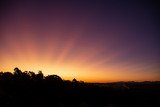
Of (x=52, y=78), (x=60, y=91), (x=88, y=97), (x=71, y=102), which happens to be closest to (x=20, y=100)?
(x=71, y=102)

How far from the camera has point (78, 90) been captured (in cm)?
7525

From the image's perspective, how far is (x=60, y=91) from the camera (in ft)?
225

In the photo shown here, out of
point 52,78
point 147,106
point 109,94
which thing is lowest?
point 147,106

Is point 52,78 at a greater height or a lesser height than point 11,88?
greater

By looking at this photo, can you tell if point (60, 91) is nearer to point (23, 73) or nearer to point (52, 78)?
point (52, 78)

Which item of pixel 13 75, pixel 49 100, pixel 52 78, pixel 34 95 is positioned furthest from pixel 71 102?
pixel 13 75

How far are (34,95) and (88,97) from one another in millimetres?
18409

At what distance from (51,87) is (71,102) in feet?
42.4

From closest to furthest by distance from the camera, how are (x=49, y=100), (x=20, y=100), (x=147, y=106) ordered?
(x=20, y=100), (x=49, y=100), (x=147, y=106)

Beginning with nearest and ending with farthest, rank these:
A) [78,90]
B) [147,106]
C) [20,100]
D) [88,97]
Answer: [20,100] < [147,106] < [88,97] < [78,90]

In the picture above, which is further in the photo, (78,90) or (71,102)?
(78,90)

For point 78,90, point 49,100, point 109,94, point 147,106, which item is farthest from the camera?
point 109,94

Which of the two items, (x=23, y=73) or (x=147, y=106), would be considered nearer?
(x=147, y=106)

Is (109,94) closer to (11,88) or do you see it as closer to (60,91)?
(60,91)
